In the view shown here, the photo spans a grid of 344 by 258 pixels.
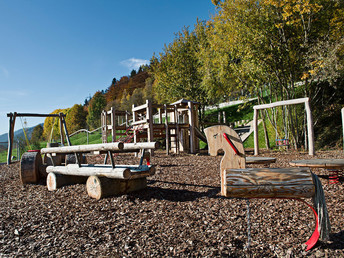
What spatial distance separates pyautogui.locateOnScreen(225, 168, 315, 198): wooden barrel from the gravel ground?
0.76m

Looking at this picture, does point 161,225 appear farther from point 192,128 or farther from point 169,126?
point 192,128

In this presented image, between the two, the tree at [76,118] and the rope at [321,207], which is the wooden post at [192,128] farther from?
the tree at [76,118]

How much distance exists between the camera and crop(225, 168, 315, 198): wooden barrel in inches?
93.3

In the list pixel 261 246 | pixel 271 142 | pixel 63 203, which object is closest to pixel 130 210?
pixel 63 203

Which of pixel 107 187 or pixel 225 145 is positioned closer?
pixel 225 145

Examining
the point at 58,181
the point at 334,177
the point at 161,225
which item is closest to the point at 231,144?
the point at 161,225

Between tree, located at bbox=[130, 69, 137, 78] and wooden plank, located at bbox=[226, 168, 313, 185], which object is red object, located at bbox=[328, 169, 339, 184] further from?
tree, located at bbox=[130, 69, 137, 78]

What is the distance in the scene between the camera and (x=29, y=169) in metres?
6.47

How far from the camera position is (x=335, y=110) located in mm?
13172

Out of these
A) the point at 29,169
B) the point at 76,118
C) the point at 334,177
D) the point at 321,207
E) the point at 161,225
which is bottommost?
the point at 161,225

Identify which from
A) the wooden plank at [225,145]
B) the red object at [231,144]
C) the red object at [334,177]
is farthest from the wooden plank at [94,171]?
the red object at [334,177]

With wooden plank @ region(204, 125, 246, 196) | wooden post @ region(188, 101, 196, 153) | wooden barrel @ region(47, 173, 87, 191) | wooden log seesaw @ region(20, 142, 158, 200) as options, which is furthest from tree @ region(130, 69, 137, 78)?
wooden plank @ region(204, 125, 246, 196)

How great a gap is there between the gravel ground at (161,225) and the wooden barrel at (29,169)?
1.33 metres

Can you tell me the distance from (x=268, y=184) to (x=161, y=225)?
175 cm
